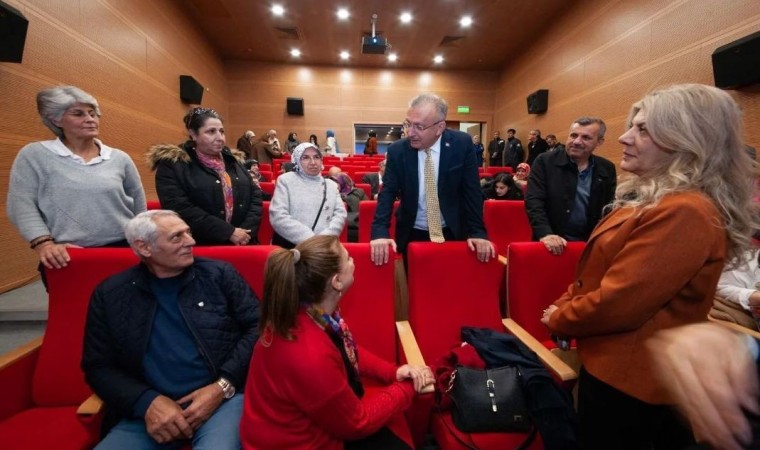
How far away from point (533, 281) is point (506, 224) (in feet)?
4.29

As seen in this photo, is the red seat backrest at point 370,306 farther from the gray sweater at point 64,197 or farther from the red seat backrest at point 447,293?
the gray sweater at point 64,197

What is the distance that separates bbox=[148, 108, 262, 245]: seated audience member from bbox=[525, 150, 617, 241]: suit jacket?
168cm

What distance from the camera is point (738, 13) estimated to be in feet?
12.3

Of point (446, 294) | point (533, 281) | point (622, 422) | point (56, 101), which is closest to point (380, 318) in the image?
point (446, 294)

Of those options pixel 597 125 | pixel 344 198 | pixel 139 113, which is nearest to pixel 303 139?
pixel 139 113

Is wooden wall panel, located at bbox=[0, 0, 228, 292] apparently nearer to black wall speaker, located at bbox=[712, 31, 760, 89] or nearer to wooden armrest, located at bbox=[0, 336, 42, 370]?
wooden armrest, located at bbox=[0, 336, 42, 370]

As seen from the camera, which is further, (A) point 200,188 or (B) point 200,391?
(A) point 200,188

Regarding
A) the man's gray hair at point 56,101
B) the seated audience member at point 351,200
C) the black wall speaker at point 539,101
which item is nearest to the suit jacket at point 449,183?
the seated audience member at point 351,200

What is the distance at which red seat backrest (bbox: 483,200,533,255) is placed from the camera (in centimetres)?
287

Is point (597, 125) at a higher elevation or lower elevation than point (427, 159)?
higher

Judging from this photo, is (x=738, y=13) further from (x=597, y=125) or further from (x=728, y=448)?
(x=728, y=448)

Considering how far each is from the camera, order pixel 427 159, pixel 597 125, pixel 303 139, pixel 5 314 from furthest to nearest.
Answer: pixel 303 139
pixel 5 314
pixel 597 125
pixel 427 159

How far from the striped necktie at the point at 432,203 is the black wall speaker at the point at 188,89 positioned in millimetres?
6963

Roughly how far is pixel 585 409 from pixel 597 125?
157cm
